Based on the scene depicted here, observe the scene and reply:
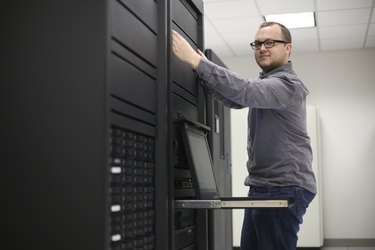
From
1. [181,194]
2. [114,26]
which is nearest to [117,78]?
[114,26]

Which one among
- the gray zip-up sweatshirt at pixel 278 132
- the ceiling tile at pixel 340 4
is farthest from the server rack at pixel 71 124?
the ceiling tile at pixel 340 4

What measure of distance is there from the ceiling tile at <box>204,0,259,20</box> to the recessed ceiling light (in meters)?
0.24

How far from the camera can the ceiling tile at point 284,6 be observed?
441 cm

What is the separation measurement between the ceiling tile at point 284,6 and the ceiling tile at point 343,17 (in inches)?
9.8

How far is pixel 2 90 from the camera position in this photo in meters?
1.15

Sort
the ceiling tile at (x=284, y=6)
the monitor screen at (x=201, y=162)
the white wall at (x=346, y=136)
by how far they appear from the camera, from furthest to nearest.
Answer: the white wall at (x=346, y=136) → the ceiling tile at (x=284, y=6) → the monitor screen at (x=201, y=162)

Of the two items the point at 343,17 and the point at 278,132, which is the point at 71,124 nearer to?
the point at 278,132

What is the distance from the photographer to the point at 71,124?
1088 mm

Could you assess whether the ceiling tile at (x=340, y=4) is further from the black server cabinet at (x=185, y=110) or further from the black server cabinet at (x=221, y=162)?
the black server cabinet at (x=185, y=110)

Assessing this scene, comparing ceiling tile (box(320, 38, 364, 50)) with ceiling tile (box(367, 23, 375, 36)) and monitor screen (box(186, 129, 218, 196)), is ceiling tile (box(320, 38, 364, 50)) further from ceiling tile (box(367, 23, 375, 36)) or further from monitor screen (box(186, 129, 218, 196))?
monitor screen (box(186, 129, 218, 196))

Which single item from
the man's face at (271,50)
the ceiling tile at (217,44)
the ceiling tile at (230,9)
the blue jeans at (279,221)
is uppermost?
the ceiling tile at (217,44)

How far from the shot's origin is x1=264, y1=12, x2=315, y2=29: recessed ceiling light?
15.7ft

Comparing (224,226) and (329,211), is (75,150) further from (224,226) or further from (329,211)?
(329,211)

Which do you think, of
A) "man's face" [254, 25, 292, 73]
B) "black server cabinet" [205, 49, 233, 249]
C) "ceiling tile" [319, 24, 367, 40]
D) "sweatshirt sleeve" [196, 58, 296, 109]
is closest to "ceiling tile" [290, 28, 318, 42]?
"ceiling tile" [319, 24, 367, 40]
